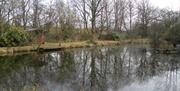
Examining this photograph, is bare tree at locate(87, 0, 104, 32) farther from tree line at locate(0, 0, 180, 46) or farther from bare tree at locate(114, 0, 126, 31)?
bare tree at locate(114, 0, 126, 31)

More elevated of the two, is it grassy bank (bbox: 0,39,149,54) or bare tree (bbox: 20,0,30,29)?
bare tree (bbox: 20,0,30,29)

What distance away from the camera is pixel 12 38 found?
3416 centimetres

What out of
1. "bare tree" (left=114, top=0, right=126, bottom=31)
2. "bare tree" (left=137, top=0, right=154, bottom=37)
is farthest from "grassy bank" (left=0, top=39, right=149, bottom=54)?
"bare tree" (left=114, top=0, right=126, bottom=31)

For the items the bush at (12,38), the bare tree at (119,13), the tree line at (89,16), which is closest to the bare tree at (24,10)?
the tree line at (89,16)

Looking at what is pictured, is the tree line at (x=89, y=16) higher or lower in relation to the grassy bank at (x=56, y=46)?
higher

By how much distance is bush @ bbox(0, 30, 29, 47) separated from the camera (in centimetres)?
3356

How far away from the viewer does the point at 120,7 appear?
6106 cm

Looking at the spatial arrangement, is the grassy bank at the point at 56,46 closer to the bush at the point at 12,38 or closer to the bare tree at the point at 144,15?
the bush at the point at 12,38

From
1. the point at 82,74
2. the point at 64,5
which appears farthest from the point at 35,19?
the point at 82,74

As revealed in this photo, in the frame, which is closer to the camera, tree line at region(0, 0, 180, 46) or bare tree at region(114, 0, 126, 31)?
tree line at region(0, 0, 180, 46)

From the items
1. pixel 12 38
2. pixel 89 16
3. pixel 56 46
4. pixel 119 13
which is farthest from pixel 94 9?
pixel 12 38

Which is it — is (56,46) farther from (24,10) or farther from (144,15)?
(144,15)

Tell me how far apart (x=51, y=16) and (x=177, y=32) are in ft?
74.3

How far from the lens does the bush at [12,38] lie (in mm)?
33562
